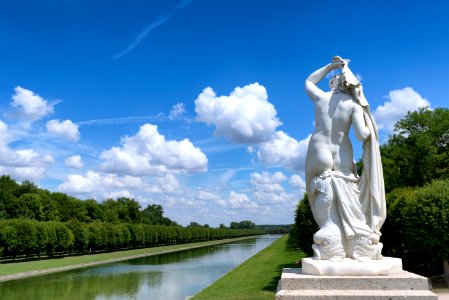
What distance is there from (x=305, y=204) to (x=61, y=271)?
20.7m

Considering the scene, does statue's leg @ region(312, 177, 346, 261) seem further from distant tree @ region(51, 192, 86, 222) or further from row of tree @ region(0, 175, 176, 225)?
distant tree @ region(51, 192, 86, 222)

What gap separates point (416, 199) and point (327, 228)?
62.2 ft

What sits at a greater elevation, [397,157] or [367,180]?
[397,157]

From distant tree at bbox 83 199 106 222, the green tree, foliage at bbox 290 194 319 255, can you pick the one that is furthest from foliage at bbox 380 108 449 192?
distant tree at bbox 83 199 106 222

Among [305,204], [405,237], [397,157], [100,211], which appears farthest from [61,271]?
[100,211]

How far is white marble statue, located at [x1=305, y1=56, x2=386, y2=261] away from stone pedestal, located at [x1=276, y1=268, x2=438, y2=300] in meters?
0.58

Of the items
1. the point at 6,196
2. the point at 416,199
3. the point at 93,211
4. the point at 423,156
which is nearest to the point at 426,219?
the point at 416,199

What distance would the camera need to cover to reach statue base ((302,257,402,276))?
6.89 metres

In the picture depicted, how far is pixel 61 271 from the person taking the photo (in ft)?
123

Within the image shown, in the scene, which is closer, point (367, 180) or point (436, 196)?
point (367, 180)

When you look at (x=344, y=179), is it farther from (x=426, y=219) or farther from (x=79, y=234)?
(x=79, y=234)

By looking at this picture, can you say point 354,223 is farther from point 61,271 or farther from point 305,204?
point 61,271

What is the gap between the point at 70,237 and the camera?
53500mm

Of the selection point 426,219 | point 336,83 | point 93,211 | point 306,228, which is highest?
point 93,211
